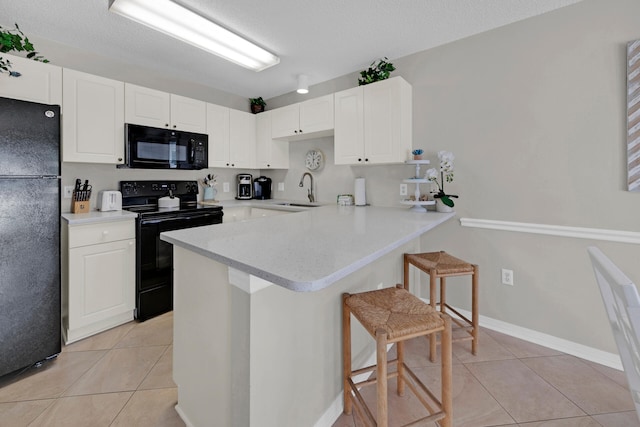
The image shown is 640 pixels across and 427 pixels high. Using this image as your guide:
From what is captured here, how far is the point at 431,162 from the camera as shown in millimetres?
2584

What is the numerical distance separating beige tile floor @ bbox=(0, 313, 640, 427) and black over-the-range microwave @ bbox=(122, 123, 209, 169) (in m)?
1.60

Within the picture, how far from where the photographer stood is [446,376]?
1.19 metres

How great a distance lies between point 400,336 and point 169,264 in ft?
7.63

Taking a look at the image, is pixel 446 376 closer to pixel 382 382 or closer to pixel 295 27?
pixel 382 382

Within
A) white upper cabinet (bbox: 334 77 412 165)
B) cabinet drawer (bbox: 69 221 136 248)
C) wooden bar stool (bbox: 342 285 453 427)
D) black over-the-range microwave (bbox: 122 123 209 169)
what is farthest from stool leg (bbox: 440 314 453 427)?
black over-the-range microwave (bbox: 122 123 209 169)

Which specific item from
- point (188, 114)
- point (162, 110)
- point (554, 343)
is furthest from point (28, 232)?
point (554, 343)

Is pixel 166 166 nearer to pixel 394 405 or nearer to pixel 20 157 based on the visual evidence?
pixel 20 157

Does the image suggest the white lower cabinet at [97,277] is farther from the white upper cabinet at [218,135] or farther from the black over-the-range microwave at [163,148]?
the white upper cabinet at [218,135]

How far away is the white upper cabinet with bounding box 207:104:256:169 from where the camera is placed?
11.0 ft

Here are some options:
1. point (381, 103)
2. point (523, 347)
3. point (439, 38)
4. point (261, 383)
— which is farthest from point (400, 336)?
point (439, 38)

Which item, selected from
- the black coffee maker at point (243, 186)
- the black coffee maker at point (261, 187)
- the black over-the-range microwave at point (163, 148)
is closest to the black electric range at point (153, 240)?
the black over-the-range microwave at point (163, 148)

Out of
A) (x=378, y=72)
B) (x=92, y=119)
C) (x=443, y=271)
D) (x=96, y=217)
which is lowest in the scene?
(x=443, y=271)

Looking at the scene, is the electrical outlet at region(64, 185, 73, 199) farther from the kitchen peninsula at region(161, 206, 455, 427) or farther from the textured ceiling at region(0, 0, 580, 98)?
the kitchen peninsula at region(161, 206, 455, 427)

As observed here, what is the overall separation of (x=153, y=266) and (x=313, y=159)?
2074 mm
